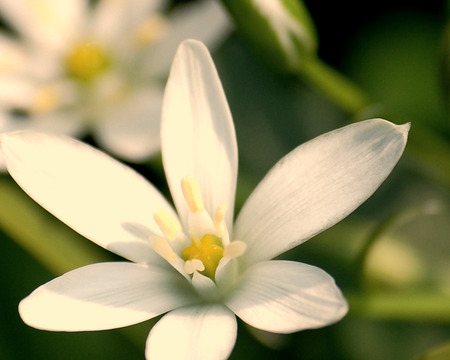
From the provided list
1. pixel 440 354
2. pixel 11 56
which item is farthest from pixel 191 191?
pixel 11 56

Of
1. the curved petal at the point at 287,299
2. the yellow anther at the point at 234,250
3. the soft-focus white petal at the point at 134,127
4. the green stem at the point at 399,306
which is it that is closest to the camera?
the curved petal at the point at 287,299

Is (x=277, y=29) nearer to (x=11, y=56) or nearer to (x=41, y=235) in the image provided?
(x=41, y=235)

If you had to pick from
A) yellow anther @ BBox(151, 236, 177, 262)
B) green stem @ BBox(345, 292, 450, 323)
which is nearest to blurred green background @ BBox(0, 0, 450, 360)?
green stem @ BBox(345, 292, 450, 323)

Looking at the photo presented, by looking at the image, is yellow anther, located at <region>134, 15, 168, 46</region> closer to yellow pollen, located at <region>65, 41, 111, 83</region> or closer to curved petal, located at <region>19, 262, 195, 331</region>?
yellow pollen, located at <region>65, 41, 111, 83</region>

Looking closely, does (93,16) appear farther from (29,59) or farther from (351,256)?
(351,256)

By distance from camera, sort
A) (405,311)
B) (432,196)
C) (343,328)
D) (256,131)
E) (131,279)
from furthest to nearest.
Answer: (256,131), (432,196), (343,328), (405,311), (131,279)

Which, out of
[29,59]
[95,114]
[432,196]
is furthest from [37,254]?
[432,196]

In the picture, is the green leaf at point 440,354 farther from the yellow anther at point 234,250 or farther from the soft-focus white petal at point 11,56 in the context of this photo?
the soft-focus white petal at point 11,56

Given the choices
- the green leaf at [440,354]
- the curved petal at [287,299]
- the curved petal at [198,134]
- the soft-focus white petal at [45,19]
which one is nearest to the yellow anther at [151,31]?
the soft-focus white petal at [45,19]
